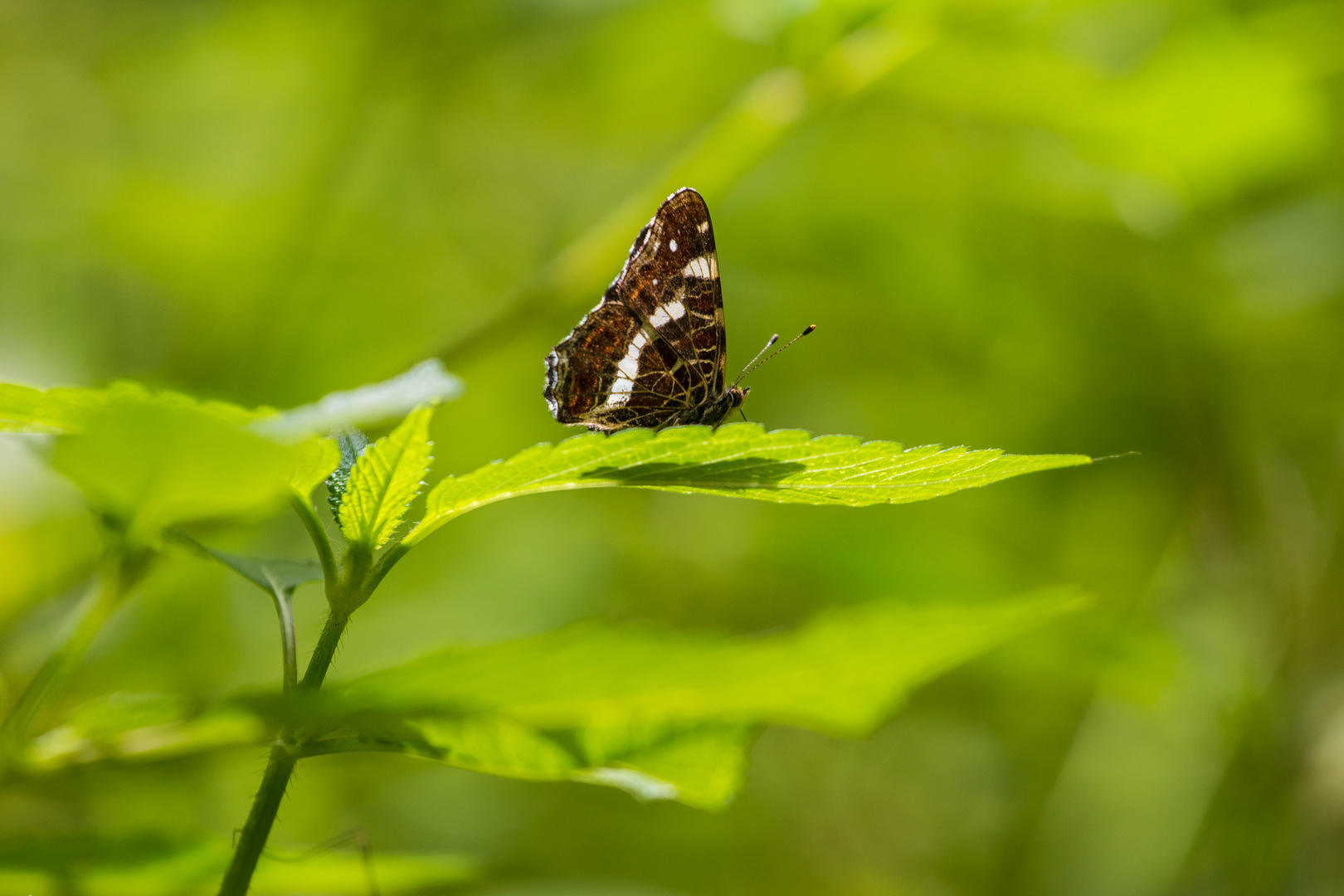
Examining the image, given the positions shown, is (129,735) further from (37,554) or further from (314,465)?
(37,554)

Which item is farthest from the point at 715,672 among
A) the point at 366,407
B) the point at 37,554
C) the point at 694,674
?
the point at 37,554

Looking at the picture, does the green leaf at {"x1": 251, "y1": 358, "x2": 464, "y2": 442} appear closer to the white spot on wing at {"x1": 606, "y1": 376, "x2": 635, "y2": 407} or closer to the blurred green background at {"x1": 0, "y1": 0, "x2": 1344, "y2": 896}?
the blurred green background at {"x1": 0, "y1": 0, "x2": 1344, "y2": 896}

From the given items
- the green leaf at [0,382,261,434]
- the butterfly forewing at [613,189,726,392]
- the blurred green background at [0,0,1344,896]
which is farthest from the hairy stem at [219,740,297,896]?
the butterfly forewing at [613,189,726,392]

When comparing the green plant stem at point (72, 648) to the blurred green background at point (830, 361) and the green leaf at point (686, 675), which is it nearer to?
the green leaf at point (686, 675)

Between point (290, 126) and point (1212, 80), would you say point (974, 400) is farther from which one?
point (290, 126)

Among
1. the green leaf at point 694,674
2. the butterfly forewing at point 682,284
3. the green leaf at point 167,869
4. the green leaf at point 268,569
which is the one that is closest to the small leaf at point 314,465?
the green leaf at point 268,569

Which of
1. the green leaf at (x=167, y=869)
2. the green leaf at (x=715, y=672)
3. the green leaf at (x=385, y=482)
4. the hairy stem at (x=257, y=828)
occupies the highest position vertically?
the green leaf at (x=385, y=482)
